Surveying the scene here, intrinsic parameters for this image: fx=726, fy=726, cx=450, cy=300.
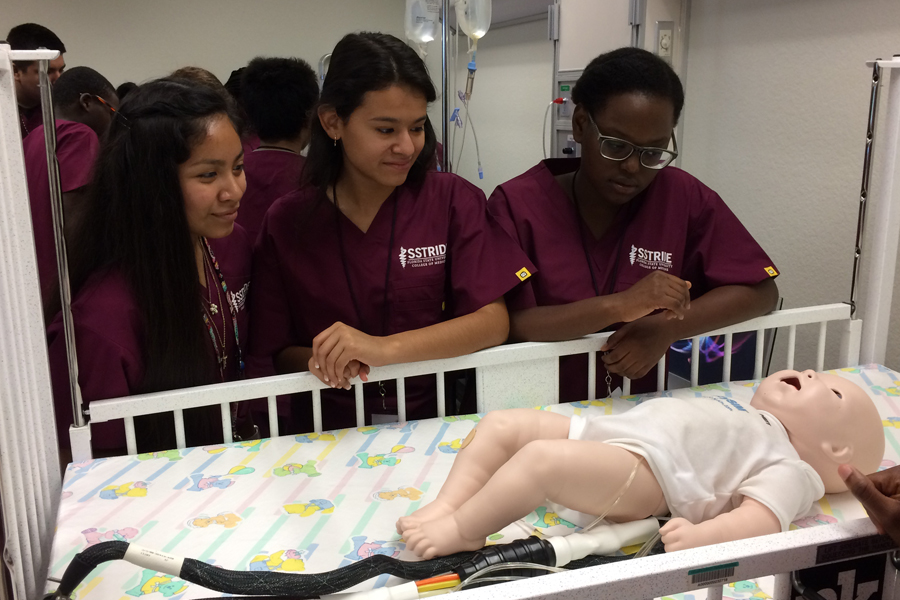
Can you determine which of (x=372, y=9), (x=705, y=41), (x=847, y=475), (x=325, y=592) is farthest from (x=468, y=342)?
(x=372, y=9)

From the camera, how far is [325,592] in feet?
3.05

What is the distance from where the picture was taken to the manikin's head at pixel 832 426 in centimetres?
123

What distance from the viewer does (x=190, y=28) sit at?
16.2 ft

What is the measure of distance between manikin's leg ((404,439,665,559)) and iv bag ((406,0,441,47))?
9.53 feet

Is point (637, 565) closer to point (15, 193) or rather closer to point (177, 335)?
point (177, 335)

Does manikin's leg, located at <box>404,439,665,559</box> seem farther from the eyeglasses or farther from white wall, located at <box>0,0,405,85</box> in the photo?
white wall, located at <box>0,0,405,85</box>

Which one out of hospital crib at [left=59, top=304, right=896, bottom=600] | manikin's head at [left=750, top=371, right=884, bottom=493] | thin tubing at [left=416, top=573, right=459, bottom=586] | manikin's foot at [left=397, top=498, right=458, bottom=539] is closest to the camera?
hospital crib at [left=59, top=304, right=896, bottom=600]

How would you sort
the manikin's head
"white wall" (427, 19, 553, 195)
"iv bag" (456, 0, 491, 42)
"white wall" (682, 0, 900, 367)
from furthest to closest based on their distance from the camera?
"white wall" (427, 19, 553, 195) < "iv bag" (456, 0, 491, 42) < "white wall" (682, 0, 900, 367) < the manikin's head

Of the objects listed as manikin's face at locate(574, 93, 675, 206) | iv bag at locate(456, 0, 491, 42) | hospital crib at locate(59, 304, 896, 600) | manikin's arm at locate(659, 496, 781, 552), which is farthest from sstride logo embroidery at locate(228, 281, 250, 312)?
iv bag at locate(456, 0, 491, 42)

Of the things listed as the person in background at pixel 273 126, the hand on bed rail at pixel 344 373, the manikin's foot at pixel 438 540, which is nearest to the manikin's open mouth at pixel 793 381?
the manikin's foot at pixel 438 540

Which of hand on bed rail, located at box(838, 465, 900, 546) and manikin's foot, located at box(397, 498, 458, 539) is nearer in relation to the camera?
hand on bed rail, located at box(838, 465, 900, 546)

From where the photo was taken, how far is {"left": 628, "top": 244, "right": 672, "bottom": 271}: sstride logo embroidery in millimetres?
1689

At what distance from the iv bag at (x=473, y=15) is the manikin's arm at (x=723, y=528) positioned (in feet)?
7.41

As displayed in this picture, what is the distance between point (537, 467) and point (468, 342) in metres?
0.44
